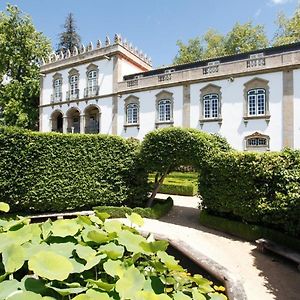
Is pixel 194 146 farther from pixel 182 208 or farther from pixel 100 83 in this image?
pixel 100 83

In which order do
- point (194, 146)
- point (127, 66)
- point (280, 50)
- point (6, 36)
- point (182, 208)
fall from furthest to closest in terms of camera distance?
1. point (6, 36)
2. point (127, 66)
3. point (280, 50)
4. point (182, 208)
5. point (194, 146)

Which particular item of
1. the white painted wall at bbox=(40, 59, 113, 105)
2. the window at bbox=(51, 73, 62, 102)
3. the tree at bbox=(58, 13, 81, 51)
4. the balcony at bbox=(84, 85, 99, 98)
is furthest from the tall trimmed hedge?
the tree at bbox=(58, 13, 81, 51)

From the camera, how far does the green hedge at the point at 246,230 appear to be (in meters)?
8.12

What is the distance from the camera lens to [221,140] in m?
12.3

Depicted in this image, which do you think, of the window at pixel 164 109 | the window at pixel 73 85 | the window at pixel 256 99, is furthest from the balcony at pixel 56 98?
the window at pixel 256 99

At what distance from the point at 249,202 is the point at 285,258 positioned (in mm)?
2226

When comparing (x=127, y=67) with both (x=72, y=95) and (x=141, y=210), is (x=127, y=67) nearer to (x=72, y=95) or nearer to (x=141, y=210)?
(x=72, y=95)

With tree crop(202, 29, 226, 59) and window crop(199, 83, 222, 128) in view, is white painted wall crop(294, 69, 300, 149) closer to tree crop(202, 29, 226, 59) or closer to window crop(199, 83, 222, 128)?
window crop(199, 83, 222, 128)

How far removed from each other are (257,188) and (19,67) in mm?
34163

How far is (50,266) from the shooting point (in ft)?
4.65

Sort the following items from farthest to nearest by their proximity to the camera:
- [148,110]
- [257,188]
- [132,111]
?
[132,111]
[148,110]
[257,188]

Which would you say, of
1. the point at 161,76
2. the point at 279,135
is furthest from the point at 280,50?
the point at 161,76

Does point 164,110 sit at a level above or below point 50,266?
above

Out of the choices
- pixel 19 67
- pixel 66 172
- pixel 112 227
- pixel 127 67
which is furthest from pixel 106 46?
pixel 112 227
